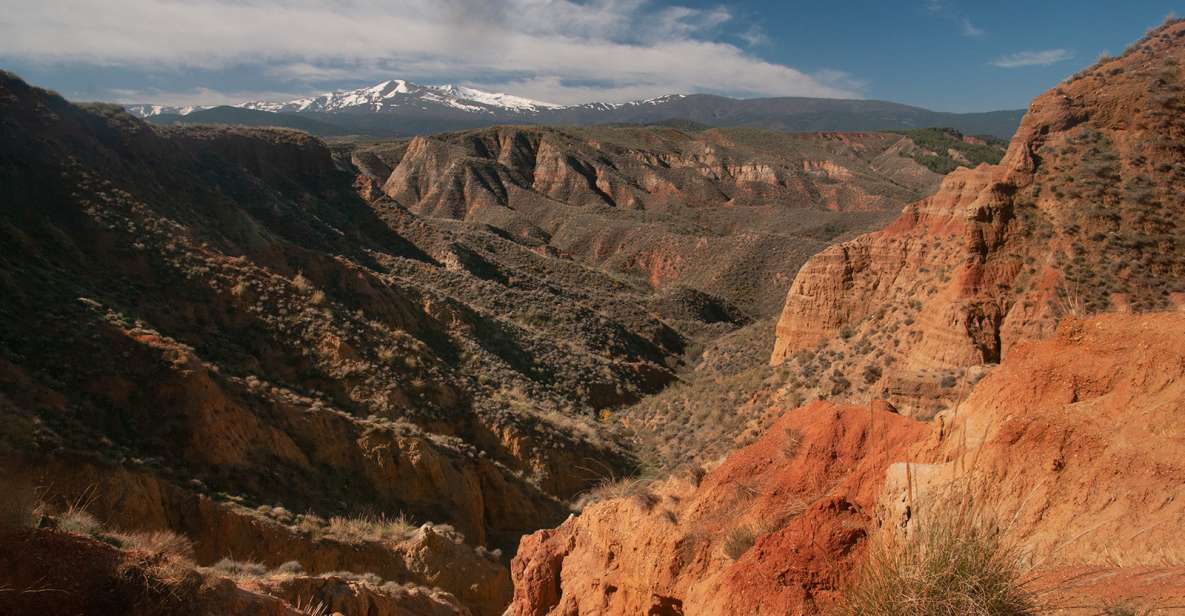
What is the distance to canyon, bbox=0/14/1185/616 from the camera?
572 centimetres

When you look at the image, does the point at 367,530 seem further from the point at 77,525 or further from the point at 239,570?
the point at 77,525

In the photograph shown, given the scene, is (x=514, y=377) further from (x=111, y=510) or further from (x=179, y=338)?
(x=111, y=510)

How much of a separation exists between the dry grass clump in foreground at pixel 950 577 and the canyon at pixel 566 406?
0.30 ft

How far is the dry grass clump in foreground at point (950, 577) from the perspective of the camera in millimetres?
3723

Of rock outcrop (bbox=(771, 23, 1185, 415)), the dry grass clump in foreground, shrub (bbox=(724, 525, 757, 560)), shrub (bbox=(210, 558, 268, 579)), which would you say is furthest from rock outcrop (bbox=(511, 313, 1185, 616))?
rock outcrop (bbox=(771, 23, 1185, 415))

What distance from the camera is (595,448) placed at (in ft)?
77.2

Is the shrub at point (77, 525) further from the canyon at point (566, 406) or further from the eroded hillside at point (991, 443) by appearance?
the eroded hillside at point (991, 443)

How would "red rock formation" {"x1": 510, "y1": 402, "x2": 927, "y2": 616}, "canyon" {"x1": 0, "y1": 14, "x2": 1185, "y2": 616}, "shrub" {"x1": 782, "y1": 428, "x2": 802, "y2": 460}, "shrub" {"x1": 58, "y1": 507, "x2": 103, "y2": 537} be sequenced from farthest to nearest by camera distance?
"shrub" {"x1": 782, "y1": 428, "x2": 802, "y2": 460} < "shrub" {"x1": 58, "y1": 507, "x2": 103, "y2": 537} < "red rock formation" {"x1": 510, "y1": 402, "x2": 927, "y2": 616} < "canyon" {"x1": 0, "y1": 14, "x2": 1185, "y2": 616}

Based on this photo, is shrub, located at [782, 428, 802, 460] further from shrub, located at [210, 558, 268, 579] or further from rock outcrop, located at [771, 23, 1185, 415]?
shrub, located at [210, 558, 268, 579]

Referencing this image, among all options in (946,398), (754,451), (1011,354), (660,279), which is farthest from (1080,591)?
(660,279)

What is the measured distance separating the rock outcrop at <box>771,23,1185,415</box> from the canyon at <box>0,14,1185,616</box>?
63mm

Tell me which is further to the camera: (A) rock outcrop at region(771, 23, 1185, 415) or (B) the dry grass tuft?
(B) the dry grass tuft

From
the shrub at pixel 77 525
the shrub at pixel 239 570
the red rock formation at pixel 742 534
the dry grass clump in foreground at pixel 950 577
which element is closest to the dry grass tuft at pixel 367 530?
the shrub at pixel 239 570

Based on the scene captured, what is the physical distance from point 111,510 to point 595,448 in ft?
48.6
